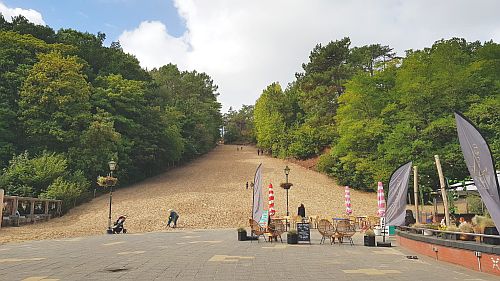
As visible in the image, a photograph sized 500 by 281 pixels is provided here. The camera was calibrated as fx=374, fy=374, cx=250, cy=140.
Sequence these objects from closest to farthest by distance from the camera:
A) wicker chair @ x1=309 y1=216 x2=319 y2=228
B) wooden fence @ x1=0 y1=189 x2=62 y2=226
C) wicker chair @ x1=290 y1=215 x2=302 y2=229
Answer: wicker chair @ x1=290 y1=215 x2=302 y2=229 → wooden fence @ x1=0 y1=189 x2=62 y2=226 → wicker chair @ x1=309 y1=216 x2=319 y2=228

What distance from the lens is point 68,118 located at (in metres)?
30.5

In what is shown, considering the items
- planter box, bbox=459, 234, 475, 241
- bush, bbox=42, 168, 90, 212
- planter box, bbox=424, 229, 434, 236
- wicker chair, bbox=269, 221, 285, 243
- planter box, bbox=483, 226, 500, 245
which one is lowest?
wicker chair, bbox=269, 221, 285, 243

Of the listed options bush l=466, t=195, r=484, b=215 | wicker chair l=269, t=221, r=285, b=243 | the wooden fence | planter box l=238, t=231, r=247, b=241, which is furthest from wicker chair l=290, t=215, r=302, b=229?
the wooden fence

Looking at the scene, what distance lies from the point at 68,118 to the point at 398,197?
26.5m

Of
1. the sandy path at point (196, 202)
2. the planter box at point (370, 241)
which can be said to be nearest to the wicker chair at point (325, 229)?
the planter box at point (370, 241)

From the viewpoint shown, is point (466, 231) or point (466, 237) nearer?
point (466, 237)

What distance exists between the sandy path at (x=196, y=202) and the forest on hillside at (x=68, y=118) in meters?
2.87

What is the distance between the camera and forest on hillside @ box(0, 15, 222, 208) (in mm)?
27562

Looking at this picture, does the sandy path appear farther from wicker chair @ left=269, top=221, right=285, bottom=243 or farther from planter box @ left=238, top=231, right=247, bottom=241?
wicker chair @ left=269, top=221, right=285, bottom=243

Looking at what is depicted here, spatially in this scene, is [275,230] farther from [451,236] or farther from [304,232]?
[451,236]

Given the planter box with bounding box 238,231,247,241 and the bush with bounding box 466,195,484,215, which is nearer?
the planter box with bounding box 238,231,247,241

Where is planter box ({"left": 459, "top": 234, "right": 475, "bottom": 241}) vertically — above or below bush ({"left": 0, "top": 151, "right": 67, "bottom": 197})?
below

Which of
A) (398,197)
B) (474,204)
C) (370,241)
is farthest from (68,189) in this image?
(474,204)

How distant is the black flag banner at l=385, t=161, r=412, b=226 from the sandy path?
1122 centimetres
